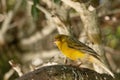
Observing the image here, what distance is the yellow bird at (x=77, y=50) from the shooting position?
A: 6.70m

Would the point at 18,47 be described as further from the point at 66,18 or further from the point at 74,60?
the point at 74,60

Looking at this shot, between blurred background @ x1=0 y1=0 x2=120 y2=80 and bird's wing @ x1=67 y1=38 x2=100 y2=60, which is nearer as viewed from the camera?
bird's wing @ x1=67 y1=38 x2=100 y2=60

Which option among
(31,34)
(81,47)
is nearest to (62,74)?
(81,47)

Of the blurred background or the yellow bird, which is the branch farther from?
the blurred background

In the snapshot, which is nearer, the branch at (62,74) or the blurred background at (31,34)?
the branch at (62,74)

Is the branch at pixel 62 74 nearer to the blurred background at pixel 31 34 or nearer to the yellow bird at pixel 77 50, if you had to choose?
the yellow bird at pixel 77 50

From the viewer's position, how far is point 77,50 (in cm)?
685

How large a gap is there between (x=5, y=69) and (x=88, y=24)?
13.6 feet

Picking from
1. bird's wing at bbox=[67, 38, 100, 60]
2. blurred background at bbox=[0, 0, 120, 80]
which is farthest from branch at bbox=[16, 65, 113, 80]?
blurred background at bbox=[0, 0, 120, 80]

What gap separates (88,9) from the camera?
713 cm

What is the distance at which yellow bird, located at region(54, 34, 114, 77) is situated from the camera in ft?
22.0

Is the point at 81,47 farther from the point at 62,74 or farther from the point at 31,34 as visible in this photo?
the point at 31,34

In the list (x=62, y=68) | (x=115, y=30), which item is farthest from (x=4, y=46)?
(x=62, y=68)

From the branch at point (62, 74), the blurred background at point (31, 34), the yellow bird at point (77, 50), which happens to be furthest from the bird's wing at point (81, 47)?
the blurred background at point (31, 34)
